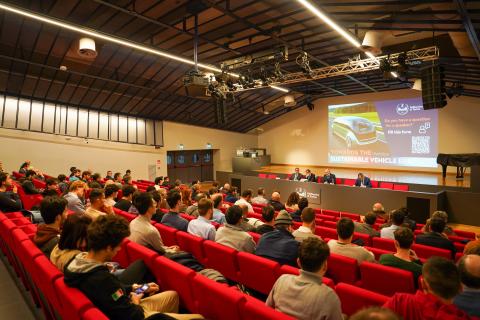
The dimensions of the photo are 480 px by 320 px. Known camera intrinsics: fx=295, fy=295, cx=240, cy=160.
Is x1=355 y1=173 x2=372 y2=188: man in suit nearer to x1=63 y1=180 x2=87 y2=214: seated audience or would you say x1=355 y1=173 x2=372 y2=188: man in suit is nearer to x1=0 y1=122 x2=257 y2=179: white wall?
x1=63 y1=180 x2=87 y2=214: seated audience

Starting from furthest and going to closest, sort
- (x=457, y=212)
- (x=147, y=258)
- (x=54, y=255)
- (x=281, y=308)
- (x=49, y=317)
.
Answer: (x=457, y=212) < (x=147, y=258) < (x=49, y=317) < (x=54, y=255) < (x=281, y=308)

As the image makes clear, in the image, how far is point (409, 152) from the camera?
14.2 metres

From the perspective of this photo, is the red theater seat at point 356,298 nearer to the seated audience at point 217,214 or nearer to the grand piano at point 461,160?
the seated audience at point 217,214

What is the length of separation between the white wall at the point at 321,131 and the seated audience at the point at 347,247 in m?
13.4

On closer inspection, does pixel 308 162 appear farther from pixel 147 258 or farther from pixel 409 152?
pixel 147 258

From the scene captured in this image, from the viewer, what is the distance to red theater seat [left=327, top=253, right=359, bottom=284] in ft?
9.24

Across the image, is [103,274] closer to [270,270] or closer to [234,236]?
[270,270]

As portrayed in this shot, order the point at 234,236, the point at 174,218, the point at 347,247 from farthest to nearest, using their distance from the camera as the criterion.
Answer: the point at 174,218 < the point at 234,236 < the point at 347,247

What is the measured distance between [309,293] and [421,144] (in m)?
14.7

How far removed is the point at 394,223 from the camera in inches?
170

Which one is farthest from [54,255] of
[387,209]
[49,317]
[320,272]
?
[387,209]

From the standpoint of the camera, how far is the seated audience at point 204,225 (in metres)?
3.70

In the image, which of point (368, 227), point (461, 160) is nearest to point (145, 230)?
point (368, 227)

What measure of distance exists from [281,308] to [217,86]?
9.05 m
